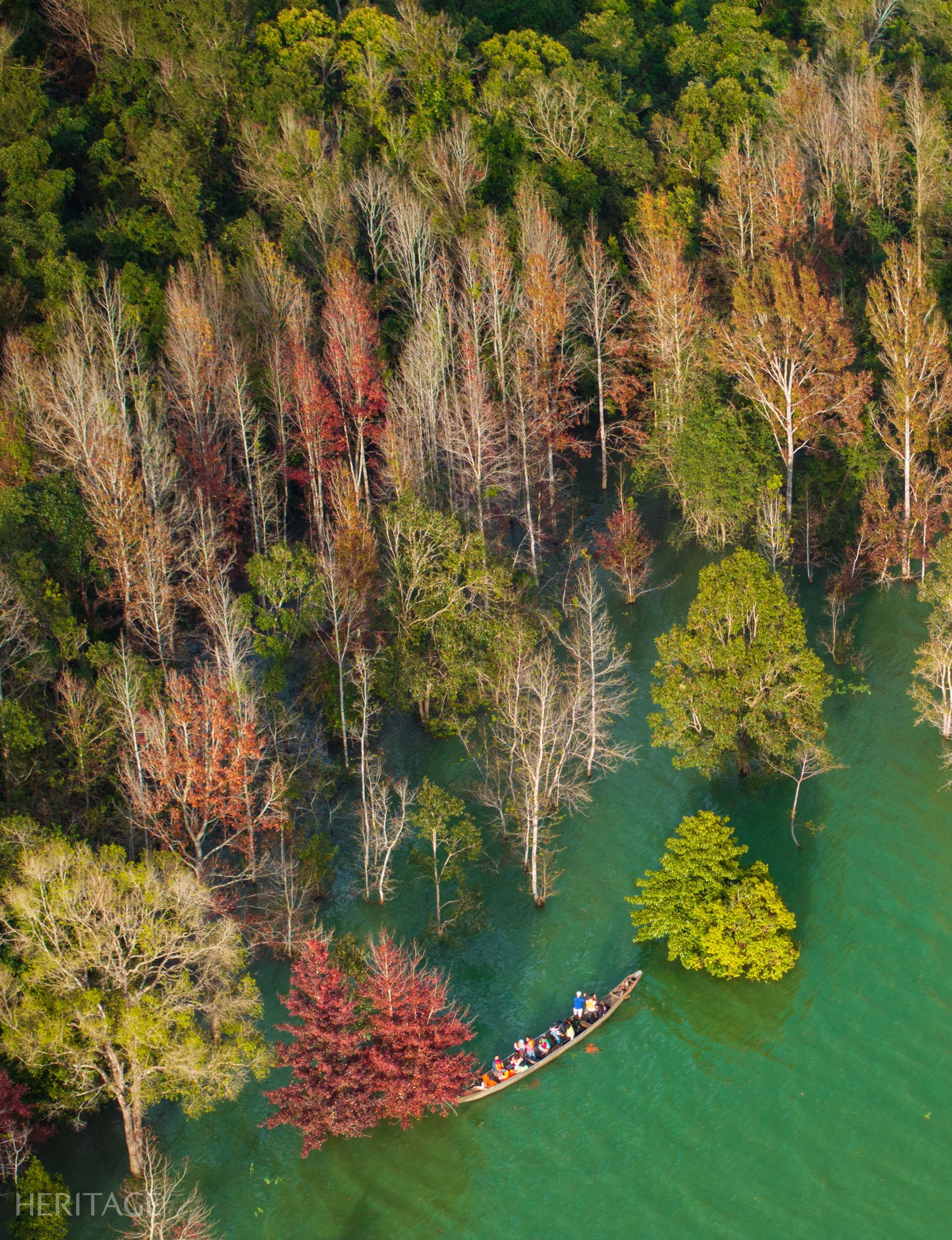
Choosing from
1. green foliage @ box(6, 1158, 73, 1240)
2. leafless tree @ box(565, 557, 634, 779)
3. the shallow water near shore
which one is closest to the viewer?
green foliage @ box(6, 1158, 73, 1240)

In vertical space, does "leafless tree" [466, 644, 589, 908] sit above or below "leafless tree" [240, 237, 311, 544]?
below

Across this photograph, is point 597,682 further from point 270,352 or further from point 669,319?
point 270,352

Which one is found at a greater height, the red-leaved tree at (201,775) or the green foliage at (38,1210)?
the red-leaved tree at (201,775)

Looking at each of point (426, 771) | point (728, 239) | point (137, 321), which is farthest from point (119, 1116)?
point (728, 239)

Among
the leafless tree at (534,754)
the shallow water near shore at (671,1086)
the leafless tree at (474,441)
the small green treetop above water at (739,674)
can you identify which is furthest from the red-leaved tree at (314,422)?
the shallow water near shore at (671,1086)

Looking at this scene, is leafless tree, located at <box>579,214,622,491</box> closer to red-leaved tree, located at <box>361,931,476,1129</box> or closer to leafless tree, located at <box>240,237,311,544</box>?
leafless tree, located at <box>240,237,311,544</box>

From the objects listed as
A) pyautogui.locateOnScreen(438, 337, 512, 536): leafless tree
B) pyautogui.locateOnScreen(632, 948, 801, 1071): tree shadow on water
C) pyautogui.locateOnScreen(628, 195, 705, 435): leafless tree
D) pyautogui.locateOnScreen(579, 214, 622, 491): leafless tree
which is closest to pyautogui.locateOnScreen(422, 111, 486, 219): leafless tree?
pyautogui.locateOnScreen(579, 214, 622, 491): leafless tree

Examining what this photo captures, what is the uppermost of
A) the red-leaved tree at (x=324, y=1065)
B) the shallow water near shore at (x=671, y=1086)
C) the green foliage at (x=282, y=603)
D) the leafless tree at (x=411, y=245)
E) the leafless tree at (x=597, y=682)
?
Answer: the leafless tree at (x=411, y=245)

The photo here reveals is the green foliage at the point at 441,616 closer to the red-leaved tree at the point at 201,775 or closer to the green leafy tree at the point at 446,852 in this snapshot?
the green leafy tree at the point at 446,852
